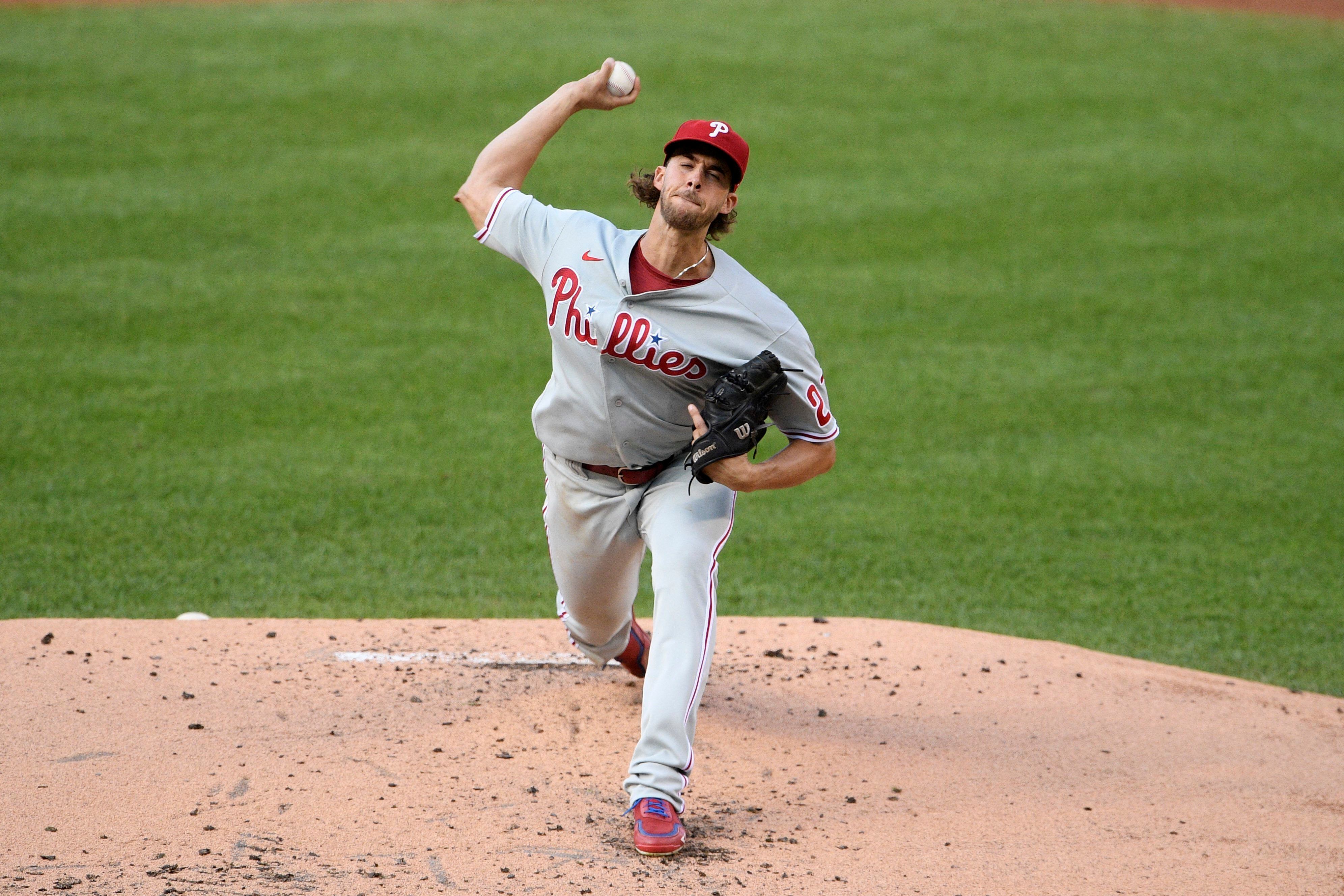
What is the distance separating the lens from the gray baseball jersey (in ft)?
13.2

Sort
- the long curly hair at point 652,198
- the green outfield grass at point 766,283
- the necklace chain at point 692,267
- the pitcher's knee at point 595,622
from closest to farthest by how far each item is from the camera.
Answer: the necklace chain at point 692,267 → the long curly hair at point 652,198 → the pitcher's knee at point 595,622 → the green outfield grass at point 766,283

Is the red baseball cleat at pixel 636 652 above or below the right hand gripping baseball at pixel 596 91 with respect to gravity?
below

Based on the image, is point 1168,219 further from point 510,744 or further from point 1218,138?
point 510,744

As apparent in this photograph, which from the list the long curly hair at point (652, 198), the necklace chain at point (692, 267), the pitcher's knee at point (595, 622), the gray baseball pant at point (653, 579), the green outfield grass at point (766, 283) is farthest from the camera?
the green outfield grass at point (766, 283)

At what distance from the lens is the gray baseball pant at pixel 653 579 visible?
3795mm

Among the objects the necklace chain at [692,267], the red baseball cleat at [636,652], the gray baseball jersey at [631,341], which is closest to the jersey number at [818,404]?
the gray baseball jersey at [631,341]

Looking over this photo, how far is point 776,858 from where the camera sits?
12.1 feet

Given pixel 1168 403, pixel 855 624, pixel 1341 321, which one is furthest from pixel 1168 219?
pixel 855 624

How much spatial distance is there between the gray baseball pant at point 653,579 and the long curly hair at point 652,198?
84cm

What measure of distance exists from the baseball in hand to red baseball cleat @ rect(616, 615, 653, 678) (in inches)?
73.1

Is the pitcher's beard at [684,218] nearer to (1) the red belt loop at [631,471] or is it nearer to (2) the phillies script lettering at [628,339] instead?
(2) the phillies script lettering at [628,339]

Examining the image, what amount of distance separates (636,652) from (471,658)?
75 centimetres

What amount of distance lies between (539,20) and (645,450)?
44.4 ft

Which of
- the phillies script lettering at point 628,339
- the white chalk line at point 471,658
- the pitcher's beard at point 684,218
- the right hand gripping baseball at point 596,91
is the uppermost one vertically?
the right hand gripping baseball at point 596,91
